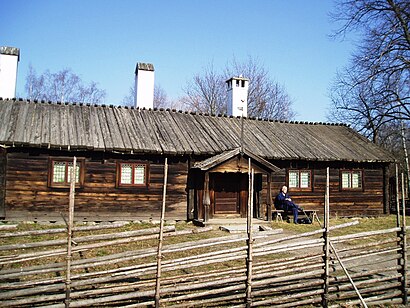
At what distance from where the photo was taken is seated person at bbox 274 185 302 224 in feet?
51.9

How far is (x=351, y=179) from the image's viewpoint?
18.2 meters

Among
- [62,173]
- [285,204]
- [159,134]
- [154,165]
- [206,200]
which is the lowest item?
[285,204]

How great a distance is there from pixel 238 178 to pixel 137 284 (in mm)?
10354

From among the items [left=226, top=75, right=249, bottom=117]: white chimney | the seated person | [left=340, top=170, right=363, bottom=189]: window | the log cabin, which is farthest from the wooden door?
[left=226, top=75, right=249, bottom=117]: white chimney

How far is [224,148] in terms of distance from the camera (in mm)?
15594

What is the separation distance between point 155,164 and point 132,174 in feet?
2.97

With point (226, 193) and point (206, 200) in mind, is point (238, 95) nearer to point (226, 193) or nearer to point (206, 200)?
point (226, 193)

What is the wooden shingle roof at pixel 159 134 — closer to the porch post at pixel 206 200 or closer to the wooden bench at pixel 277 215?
the porch post at pixel 206 200

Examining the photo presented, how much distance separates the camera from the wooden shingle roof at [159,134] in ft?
46.9

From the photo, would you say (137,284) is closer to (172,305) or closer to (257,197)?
(172,305)

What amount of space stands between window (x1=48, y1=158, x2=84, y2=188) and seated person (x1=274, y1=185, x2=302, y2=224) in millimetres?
7476

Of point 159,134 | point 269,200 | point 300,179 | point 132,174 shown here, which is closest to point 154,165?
point 132,174

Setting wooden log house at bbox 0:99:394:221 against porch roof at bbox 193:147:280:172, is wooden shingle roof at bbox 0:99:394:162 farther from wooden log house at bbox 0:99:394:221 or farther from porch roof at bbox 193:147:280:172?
porch roof at bbox 193:147:280:172

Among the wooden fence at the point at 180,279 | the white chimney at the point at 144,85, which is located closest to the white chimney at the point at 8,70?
the white chimney at the point at 144,85
